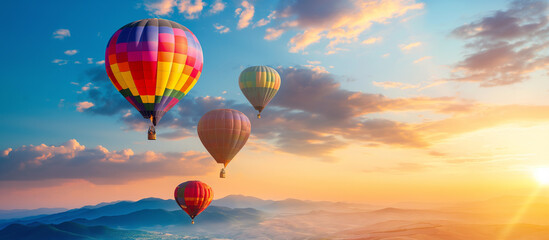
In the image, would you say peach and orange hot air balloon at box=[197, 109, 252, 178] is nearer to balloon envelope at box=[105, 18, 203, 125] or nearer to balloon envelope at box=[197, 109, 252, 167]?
balloon envelope at box=[197, 109, 252, 167]

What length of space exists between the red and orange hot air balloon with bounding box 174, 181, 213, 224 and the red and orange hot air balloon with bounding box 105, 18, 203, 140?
35.6 m

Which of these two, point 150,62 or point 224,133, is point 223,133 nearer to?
point 224,133

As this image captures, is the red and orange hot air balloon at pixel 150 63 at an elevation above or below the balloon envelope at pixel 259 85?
below

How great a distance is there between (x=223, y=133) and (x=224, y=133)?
0.16m

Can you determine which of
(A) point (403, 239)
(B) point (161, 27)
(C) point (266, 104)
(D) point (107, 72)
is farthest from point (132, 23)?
(A) point (403, 239)

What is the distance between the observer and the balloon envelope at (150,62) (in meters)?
41.8

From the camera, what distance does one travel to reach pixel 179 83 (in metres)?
44.2

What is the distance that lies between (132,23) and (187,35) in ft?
19.6

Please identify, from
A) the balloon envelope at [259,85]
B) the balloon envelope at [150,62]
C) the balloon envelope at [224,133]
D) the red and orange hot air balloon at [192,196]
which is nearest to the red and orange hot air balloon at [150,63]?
the balloon envelope at [150,62]

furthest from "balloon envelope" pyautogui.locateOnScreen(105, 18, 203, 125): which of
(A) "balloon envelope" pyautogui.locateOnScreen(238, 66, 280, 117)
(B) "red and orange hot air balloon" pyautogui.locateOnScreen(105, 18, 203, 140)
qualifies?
(A) "balloon envelope" pyautogui.locateOnScreen(238, 66, 280, 117)

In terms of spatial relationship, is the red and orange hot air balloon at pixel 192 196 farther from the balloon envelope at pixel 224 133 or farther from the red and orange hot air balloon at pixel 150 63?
the red and orange hot air balloon at pixel 150 63

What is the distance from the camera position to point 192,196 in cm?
7594

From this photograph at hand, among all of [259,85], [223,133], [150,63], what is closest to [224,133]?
[223,133]

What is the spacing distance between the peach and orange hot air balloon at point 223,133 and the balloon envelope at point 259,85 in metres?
4.48
